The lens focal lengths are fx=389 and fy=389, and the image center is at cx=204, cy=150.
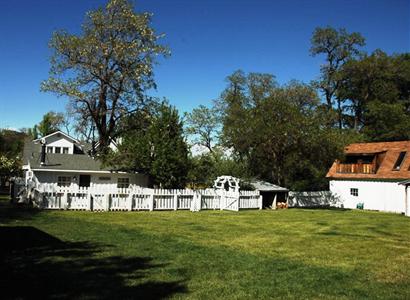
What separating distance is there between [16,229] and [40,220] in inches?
109

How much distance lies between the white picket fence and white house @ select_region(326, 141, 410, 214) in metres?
11.1

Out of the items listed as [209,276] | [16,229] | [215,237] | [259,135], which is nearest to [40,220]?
[16,229]

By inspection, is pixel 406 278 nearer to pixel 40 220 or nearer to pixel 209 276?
pixel 209 276

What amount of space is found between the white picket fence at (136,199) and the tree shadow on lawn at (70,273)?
1020 centimetres

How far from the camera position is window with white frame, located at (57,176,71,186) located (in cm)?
2802

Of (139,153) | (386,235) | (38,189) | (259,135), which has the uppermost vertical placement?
(259,135)

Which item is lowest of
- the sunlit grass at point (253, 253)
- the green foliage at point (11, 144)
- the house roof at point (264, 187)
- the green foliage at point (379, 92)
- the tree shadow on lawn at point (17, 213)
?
the sunlit grass at point (253, 253)

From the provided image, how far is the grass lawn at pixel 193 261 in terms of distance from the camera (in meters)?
7.03

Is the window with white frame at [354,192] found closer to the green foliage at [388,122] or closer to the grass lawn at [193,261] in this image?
the green foliage at [388,122]

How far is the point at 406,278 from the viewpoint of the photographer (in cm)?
844

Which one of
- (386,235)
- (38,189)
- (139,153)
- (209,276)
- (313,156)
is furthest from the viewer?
(313,156)

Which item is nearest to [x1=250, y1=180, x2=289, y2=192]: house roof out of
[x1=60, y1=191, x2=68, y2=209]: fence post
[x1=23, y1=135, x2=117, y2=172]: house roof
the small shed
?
the small shed

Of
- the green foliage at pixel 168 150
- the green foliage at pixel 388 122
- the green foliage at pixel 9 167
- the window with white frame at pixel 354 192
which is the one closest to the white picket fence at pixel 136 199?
the green foliage at pixel 168 150

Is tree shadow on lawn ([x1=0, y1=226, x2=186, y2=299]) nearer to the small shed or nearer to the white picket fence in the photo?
the white picket fence
